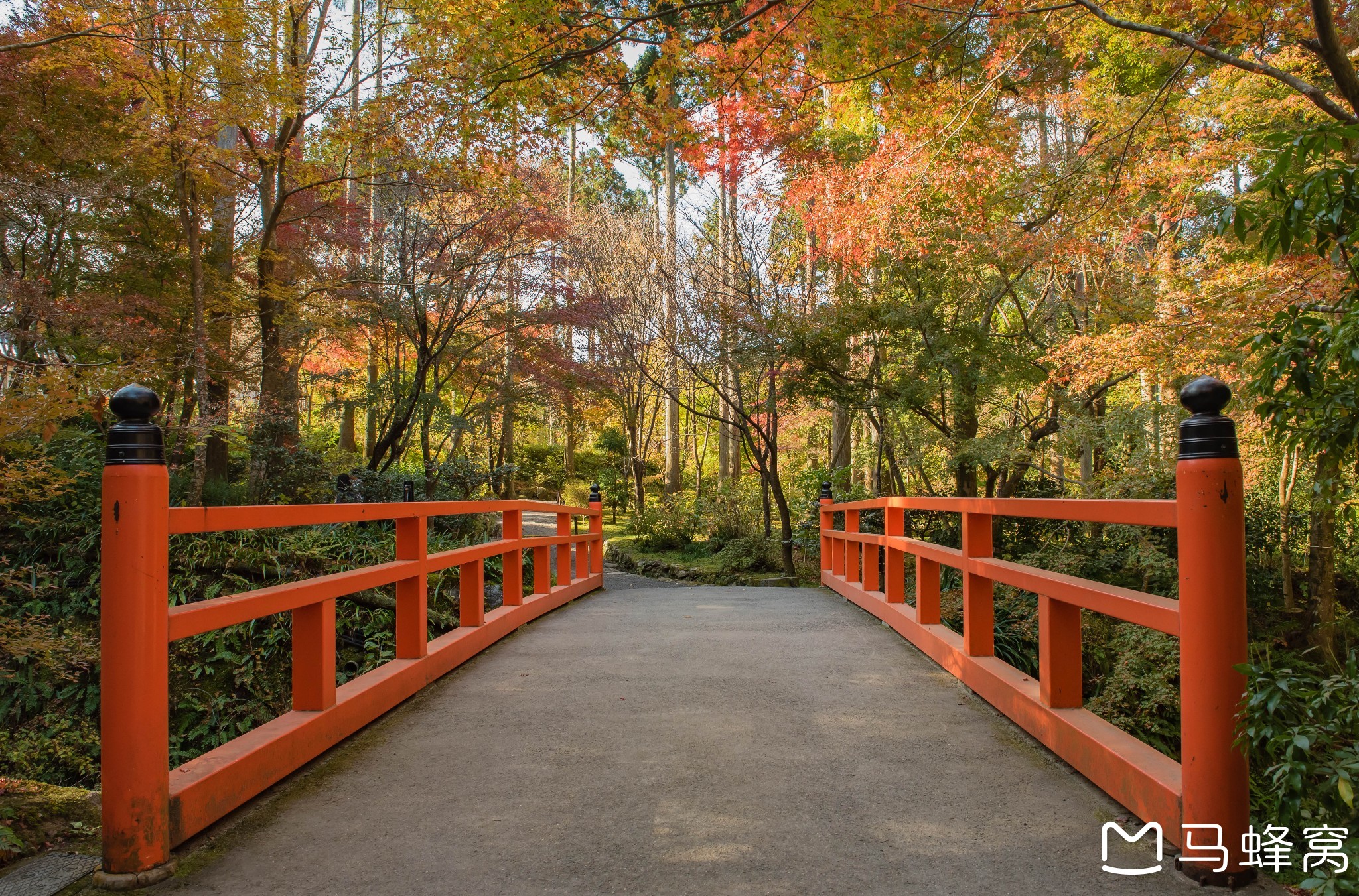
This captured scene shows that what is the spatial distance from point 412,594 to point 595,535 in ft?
13.4

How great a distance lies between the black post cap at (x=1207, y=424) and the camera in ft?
5.31

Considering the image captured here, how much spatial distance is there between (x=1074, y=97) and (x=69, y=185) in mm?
8932

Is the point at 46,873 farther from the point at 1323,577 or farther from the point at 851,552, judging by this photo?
the point at 1323,577

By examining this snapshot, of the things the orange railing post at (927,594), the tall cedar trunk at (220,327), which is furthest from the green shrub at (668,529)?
the orange railing post at (927,594)

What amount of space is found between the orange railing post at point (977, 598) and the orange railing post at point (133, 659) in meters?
2.62

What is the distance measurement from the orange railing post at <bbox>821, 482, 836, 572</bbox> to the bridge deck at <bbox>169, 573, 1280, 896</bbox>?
3.59 metres

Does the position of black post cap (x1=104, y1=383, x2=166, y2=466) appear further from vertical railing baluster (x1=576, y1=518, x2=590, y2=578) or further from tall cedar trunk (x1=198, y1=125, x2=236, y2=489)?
tall cedar trunk (x1=198, y1=125, x2=236, y2=489)

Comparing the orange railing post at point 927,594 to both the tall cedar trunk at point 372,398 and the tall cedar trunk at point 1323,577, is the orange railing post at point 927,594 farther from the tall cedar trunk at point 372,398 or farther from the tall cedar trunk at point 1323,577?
the tall cedar trunk at point 372,398

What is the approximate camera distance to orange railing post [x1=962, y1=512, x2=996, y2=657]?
3.06 m

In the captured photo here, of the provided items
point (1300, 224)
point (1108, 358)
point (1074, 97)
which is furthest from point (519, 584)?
point (1074, 97)

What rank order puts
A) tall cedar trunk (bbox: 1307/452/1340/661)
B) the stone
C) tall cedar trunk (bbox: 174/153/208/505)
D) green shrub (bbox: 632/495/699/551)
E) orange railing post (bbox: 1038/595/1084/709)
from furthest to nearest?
green shrub (bbox: 632/495/699/551) < tall cedar trunk (bbox: 174/153/208/505) < tall cedar trunk (bbox: 1307/452/1340/661) < orange railing post (bbox: 1038/595/1084/709) < the stone

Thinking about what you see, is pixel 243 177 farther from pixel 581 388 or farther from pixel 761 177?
pixel 581 388

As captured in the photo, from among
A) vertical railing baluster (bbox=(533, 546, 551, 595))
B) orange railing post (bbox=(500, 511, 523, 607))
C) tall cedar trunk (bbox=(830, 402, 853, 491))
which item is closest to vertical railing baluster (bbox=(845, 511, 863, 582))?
vertical railing baluster (bbox=(533, 546, 551, 595))
